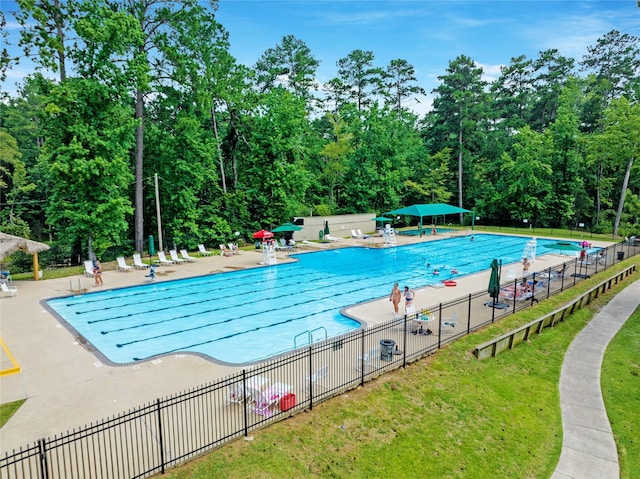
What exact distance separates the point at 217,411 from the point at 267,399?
102cm

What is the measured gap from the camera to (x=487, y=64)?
5253 cm

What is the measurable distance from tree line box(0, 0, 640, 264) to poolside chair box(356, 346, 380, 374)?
64.1 ft

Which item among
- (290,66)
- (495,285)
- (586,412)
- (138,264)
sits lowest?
(586,412)

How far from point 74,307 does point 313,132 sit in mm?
36019

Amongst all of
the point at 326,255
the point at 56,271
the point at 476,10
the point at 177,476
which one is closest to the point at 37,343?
the point at 177,476

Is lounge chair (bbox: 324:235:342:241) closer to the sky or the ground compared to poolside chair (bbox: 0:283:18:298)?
closer to the sky

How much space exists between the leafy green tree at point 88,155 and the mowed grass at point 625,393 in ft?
79.7

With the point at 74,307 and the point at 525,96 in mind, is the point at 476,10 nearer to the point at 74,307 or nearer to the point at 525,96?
the point at 74,307

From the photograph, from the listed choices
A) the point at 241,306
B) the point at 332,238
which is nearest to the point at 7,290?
the point at 241,306

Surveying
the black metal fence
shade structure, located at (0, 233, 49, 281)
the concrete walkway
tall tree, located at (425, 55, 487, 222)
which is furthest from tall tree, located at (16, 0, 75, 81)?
tall tree, located at (425, 55, 487, 222)

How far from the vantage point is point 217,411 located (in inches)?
312

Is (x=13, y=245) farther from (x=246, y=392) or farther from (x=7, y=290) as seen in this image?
(x=246, y=392)

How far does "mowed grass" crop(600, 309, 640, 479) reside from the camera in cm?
765

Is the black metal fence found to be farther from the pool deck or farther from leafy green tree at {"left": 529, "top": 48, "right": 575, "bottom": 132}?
leafy green tree at {"left": 529, "top": 48, "right": 575, "bottom": 132}
